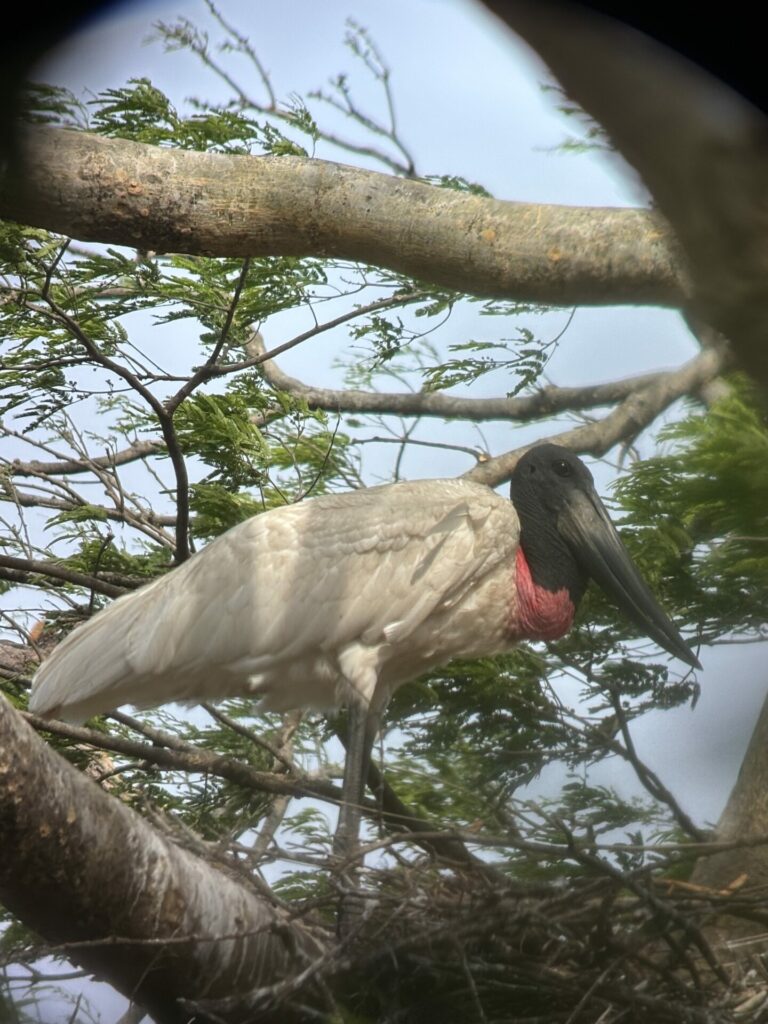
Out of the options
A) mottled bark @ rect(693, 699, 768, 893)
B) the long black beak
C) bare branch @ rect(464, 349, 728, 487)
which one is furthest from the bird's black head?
mottled bark @ rect(693, 699, 768, 893)

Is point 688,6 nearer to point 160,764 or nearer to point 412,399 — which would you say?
point 160,764

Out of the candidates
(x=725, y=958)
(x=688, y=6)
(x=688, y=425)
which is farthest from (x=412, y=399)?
(x=688, y=6)

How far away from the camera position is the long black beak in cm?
517

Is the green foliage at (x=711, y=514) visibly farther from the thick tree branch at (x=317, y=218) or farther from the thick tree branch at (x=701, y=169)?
the thick tree branch at (x=701, y=169)

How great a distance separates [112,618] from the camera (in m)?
4.82

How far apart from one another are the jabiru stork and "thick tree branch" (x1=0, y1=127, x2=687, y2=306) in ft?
3.91

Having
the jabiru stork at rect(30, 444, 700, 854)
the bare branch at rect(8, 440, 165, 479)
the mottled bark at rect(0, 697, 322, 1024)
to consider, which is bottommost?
the mottled bark at rect(0, 697, 322, 1024)

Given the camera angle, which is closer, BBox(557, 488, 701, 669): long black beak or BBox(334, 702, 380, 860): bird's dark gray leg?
BBox(334, 702, 380, 860): bird's dark gray leg

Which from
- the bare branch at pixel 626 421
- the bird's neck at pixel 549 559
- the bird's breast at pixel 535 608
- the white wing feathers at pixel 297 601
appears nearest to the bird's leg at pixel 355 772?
the white wing feathers at pixel 297 601

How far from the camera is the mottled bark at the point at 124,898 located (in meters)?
2.98

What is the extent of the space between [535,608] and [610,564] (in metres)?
0.42

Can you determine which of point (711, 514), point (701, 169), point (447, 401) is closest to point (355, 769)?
point (711, 514)

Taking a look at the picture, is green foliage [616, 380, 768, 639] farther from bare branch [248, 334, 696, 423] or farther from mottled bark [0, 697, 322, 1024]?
mottled bark [0, 697, 322, 1024]

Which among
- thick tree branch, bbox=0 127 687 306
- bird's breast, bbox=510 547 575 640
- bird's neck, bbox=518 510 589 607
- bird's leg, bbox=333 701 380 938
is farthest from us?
bird's neck, bbox=518 510 589 607
